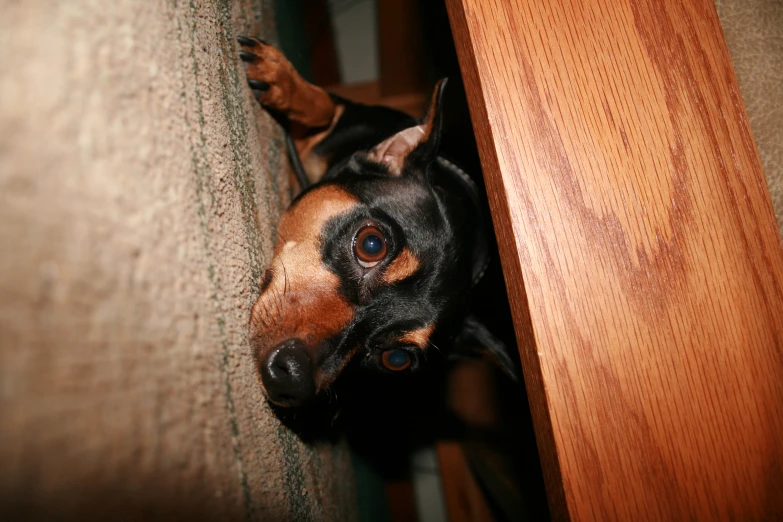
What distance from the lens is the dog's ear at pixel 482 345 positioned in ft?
7.60

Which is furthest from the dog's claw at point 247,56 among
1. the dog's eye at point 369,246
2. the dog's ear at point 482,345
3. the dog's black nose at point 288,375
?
the dog's ear at point 482,345

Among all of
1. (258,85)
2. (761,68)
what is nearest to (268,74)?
(258,85)

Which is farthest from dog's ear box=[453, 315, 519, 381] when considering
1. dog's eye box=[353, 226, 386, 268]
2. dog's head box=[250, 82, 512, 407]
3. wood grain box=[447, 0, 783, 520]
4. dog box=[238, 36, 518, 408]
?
wood grain box=[447, 0, 783, 520]

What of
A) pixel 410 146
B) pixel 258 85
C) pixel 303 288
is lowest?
pixel 303 288

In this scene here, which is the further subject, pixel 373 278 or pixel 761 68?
pixel 373 278

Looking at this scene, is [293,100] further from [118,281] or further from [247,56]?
[118,281]

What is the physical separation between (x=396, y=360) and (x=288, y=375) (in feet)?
2.57

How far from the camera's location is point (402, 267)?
1941 mm

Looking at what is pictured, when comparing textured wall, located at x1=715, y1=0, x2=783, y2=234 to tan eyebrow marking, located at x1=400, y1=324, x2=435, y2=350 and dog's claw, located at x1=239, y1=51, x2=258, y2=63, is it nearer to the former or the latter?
tan eyebrow marking, located at x1=400, y1=324, x2=435, y2=350

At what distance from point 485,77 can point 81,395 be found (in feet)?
3.87

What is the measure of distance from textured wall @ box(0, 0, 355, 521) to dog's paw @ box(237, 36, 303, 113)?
1.96 ft

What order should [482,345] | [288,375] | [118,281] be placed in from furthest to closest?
[482,345] < [288,375] < [118,281]

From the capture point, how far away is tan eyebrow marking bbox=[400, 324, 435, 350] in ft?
6.62

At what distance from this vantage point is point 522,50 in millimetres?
1211
